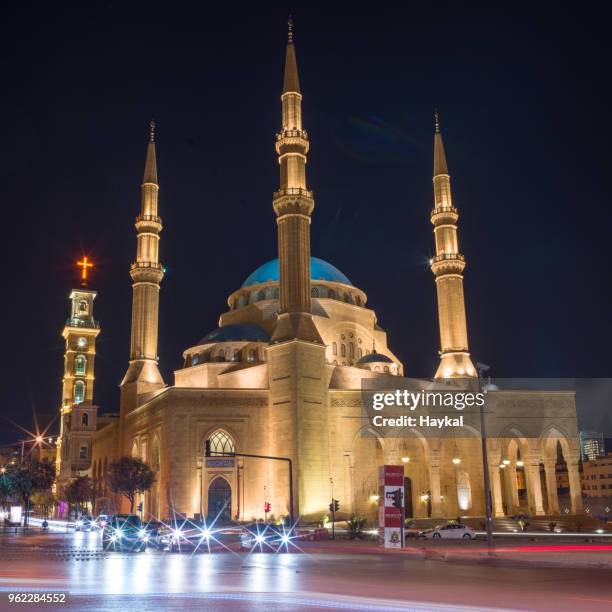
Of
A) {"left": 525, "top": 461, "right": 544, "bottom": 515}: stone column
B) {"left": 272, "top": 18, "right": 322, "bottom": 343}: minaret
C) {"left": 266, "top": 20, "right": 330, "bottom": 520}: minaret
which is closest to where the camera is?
{"left": 266, "top": 20, "right": 330, "bottom": 520}: minaret

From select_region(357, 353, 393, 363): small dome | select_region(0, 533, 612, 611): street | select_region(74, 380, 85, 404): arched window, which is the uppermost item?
select_region(74, 380, 85, 404): arched window

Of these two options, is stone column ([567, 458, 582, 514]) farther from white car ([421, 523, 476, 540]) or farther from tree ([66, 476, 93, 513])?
tree ([66, 476, 93, 513])

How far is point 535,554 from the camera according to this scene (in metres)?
20.4

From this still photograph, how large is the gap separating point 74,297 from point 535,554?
Result: 67827mm

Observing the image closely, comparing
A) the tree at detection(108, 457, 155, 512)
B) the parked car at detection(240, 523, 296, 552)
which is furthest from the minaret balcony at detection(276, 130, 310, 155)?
the parked car at detection(240, 523, 296, 552)

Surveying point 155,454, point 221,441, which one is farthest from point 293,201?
point 155,454

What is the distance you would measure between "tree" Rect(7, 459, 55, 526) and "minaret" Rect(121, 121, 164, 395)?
13.7 meters

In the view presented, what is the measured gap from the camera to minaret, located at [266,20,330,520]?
41281mm

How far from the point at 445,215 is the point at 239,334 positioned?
17.5m

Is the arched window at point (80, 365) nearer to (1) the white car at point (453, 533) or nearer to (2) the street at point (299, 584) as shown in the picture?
(1) the white car at point (453, 533)

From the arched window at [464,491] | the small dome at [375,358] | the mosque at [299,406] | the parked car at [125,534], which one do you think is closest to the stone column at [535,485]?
the mosque at [299,406]

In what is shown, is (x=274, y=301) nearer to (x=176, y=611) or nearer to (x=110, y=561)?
(x=110, y=561)

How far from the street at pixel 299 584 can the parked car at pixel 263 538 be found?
6.15m

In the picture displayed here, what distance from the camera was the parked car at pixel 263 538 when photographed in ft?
88.4
